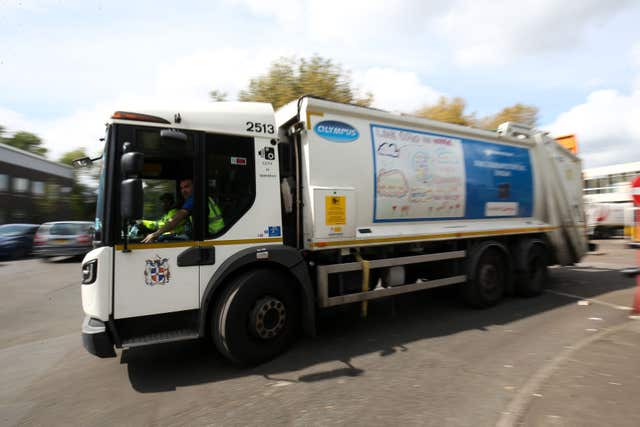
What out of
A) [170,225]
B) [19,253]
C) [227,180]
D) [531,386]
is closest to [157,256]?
[170,225]

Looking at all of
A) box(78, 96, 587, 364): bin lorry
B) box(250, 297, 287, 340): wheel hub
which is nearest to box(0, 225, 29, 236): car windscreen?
box(78, 96, 587, 364): bin lorry

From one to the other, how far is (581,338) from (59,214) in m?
32.7

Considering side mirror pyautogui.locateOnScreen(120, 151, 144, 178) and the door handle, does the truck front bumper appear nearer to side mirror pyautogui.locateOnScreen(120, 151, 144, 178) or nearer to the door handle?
the door handle

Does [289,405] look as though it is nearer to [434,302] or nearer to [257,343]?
[257,343]

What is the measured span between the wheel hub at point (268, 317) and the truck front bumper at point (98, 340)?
1.34 metres

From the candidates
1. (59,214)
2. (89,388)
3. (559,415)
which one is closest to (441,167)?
(559,415)

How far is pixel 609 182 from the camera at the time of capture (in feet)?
121

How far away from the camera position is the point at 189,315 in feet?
12.1

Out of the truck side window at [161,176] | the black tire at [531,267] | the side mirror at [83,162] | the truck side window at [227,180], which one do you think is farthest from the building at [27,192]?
the black tire at [531,267]

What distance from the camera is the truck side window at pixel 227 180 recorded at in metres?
3.79

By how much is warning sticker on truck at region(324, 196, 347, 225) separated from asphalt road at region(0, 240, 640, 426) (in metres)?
1.55

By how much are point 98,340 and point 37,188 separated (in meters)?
36.2

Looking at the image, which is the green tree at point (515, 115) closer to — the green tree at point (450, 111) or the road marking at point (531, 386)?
the green tree at point (450, 111)

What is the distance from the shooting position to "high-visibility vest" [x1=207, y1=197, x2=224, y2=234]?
3.77 m
